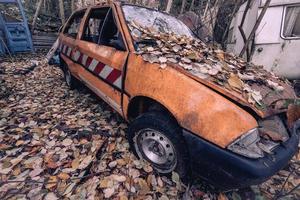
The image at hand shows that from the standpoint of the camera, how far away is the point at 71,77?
4531 millimetres

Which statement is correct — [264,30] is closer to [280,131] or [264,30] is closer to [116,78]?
[280,131]

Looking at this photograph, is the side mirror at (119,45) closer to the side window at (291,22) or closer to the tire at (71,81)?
the tire at (71,81)

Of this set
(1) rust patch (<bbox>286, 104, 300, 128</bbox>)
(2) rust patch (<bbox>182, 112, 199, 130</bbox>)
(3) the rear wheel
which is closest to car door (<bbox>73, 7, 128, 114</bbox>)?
(3) the rear wheel

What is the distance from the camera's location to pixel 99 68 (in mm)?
3014

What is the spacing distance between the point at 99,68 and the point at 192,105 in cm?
165

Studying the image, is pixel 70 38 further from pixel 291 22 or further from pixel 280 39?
pixel 291 22

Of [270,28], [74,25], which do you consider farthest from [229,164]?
[270,28]

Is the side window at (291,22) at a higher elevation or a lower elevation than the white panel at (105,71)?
higher

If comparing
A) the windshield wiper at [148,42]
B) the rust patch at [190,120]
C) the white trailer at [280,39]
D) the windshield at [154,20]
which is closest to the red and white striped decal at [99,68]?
the windshield wiper at [148,42]

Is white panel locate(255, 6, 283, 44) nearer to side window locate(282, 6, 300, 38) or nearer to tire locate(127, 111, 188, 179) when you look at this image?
side window locate(282, 6, 300, 38)

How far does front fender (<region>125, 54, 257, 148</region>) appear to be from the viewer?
5.59 ft

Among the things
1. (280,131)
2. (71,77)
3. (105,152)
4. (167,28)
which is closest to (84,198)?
(105,152)

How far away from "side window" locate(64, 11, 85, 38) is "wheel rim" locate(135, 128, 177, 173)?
2.76 meters

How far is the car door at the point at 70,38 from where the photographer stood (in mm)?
4047
